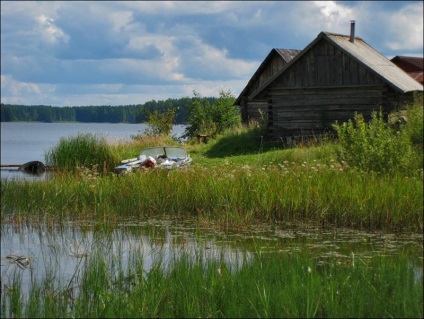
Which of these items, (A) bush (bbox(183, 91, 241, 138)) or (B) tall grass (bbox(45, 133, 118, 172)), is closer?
(B) tall grass (bbox(45, 133, 118, 172))

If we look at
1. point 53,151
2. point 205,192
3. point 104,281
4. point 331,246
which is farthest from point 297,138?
point 104,281

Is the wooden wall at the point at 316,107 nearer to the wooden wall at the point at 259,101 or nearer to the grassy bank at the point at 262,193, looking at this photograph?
the wooden wall at the point at 259,101

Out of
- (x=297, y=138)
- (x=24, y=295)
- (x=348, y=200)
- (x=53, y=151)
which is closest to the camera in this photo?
(x=24, y=295)

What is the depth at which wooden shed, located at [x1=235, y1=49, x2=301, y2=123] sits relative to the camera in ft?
135

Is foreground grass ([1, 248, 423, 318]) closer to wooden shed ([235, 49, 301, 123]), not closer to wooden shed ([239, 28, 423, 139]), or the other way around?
wooden shed ([239, 28, 423, 139])

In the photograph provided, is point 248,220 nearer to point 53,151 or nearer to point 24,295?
point 24,295

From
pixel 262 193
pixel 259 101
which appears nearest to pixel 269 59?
pixel 259 101

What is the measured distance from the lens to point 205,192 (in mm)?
14508

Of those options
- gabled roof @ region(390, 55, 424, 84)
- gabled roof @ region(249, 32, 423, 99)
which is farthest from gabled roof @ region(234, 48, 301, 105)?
gabled roof @ region(390, 55, 424, 84)

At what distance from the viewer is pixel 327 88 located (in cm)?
2994

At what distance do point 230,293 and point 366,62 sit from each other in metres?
23.0

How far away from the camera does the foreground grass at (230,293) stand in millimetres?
6762

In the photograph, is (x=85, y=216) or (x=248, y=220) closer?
(x=248, y=220)

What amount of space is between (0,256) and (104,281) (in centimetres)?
324
